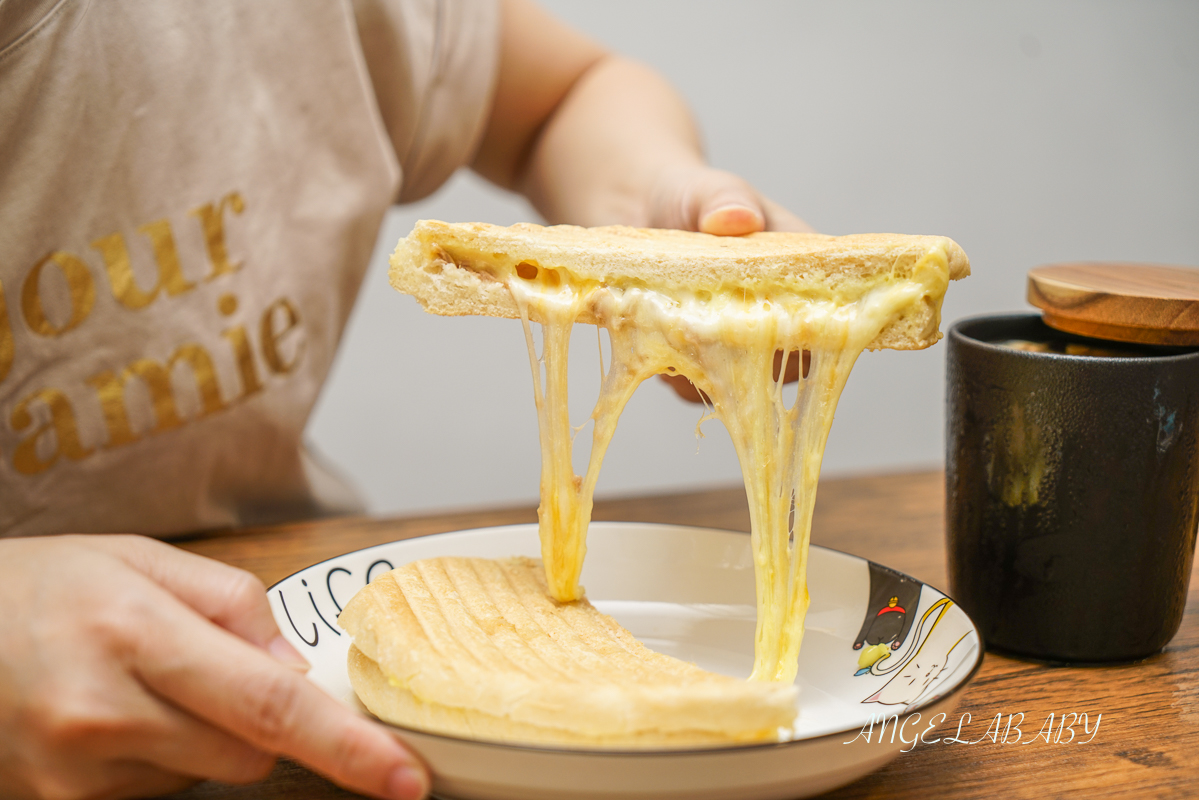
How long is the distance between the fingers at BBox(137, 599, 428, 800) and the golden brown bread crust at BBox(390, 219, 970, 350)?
0.45 meters

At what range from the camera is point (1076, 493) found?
89 centimetres

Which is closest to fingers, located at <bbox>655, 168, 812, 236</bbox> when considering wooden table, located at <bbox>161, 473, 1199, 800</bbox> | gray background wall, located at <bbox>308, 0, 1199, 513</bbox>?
wooden table, located at <bbox>161, 473, 1199, 800</bbox>

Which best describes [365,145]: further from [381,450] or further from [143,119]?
[381,450]

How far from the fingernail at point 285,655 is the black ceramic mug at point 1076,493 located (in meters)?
0.66

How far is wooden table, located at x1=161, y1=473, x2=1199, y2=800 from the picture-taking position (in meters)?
0.72

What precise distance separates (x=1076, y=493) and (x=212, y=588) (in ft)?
2.49

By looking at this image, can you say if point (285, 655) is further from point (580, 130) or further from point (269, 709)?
point (580, 130)

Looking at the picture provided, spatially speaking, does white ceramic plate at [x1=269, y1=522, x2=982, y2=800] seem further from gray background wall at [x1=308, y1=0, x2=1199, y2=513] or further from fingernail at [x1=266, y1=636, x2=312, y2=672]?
gray background wall at [x1=308, y1=0, x2=1199, y2=513]

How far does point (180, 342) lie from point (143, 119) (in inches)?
12.2

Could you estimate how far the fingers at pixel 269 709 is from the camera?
596 millimetres

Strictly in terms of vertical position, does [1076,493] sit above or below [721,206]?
below

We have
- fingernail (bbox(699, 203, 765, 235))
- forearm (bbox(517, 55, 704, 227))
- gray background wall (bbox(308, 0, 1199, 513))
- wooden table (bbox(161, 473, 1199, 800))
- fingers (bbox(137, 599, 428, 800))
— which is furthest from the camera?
gray background wall (bbox(308, 0, 1199, 513))

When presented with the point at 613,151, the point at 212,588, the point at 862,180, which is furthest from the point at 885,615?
the point at 862,180

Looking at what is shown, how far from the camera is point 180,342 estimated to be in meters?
1.37
